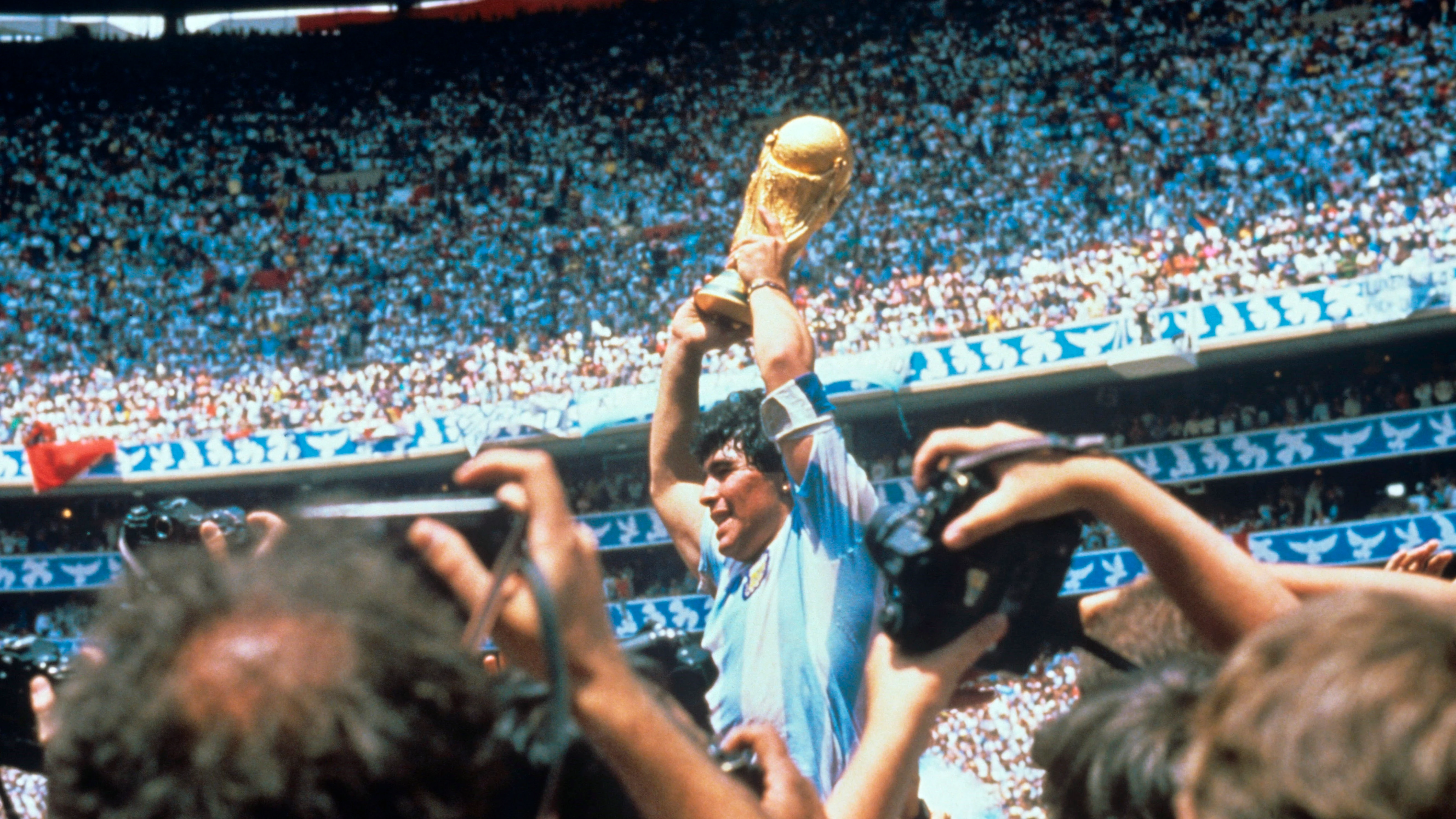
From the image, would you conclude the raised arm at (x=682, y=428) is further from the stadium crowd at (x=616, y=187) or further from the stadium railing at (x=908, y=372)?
the stadium crowd at (x=616, y=187)

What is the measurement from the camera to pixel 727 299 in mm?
2523

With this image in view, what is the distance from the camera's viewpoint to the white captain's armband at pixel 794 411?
2188 mm

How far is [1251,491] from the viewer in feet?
49.5

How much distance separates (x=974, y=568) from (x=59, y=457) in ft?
58.1

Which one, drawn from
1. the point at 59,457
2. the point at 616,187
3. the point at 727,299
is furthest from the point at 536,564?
the point at 616,187

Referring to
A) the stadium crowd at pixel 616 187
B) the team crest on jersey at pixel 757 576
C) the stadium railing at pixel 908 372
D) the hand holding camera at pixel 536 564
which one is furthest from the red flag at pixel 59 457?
the hand holding camera at pixel 536 564

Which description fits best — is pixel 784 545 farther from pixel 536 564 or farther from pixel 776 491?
pixel 536 564

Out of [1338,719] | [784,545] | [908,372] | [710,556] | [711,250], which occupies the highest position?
[1338,719]

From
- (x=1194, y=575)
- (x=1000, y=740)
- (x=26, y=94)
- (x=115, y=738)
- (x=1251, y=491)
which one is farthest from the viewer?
(x=26, y=94)

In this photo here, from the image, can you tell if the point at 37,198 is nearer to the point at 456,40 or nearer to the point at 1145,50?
the point at 456,40

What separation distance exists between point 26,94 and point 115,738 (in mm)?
25872

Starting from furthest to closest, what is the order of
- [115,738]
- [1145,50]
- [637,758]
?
1. [1145,50]
2. [637,758]
3. [115,738]

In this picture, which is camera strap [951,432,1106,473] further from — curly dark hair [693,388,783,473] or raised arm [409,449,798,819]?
curly dark hair [693,388,783,473]

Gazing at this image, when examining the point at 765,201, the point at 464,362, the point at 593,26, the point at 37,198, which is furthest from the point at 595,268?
the point at 765,201
